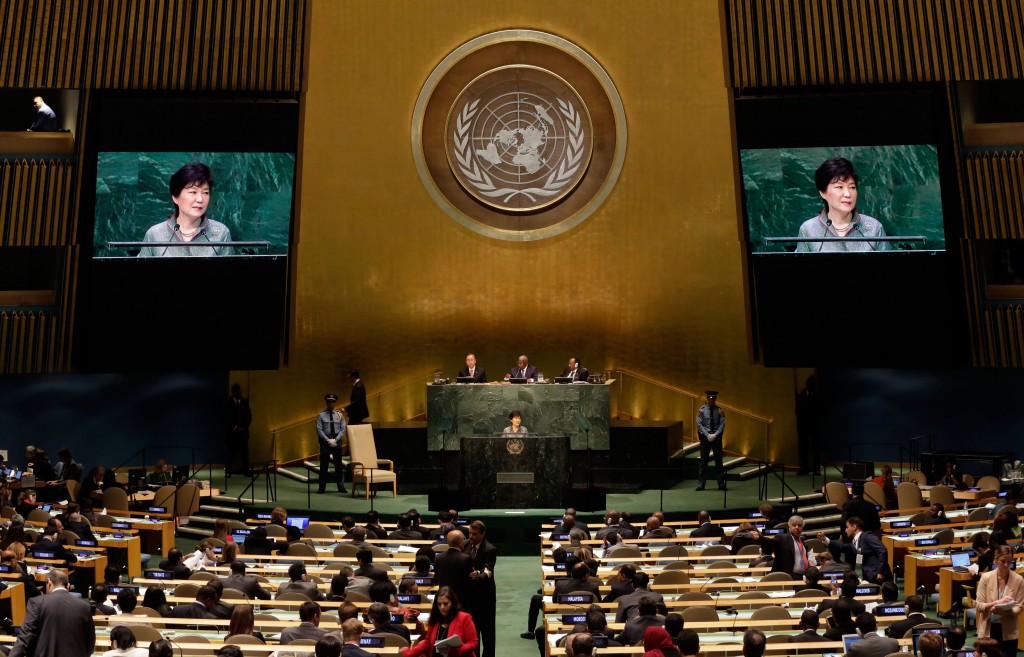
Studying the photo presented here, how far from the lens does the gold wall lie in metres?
20.9

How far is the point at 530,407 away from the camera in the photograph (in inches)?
728

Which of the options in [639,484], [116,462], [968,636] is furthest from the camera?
[116,462]

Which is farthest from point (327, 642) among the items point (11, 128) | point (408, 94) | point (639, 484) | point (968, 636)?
point (11, 128)

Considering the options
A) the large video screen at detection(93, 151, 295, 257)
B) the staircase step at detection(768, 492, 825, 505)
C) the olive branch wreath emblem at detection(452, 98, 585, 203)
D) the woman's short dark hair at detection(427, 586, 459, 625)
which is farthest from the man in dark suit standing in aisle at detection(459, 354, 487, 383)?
the woman's short dark hair at detection(427, 586, 459, 625)

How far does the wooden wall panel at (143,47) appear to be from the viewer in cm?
1942

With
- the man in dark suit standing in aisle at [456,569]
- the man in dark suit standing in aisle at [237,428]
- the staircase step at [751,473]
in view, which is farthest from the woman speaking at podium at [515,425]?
the man in dark suit standing in aisle at [456,569]

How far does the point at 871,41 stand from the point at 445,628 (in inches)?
527

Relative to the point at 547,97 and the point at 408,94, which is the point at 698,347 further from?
the point at 408,94

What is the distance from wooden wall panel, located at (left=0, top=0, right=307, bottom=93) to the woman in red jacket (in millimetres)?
12428

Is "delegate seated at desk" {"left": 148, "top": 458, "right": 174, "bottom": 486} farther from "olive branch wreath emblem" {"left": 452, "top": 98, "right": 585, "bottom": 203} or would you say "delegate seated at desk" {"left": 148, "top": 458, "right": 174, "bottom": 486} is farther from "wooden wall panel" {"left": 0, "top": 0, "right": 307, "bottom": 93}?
"olive branch wreath emblem" {"left": 452, "top": 98, "right": 585, "bottom": 203}

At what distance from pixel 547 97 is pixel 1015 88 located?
24.2 feet

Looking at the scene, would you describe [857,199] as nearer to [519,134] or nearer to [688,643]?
[519,134]

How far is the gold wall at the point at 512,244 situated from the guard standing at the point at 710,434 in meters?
2.29

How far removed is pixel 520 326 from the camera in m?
21.5
